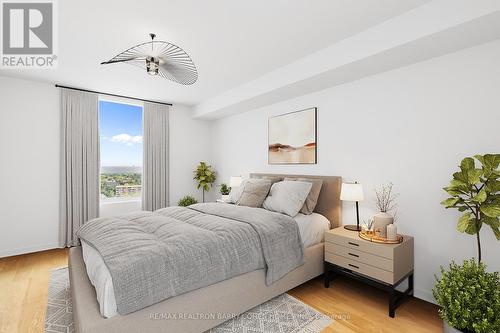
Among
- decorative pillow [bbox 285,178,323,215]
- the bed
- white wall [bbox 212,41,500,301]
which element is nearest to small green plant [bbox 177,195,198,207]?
the bed

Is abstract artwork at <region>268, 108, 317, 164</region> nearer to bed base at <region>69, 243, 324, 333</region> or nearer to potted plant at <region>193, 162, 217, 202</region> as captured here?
potted plant at <region>193, 162, 217, 202</region>

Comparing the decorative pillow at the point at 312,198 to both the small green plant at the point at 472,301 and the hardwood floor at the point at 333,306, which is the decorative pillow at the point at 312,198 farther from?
the small green plant at the point at 472,301

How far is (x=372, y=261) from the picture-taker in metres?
2.32

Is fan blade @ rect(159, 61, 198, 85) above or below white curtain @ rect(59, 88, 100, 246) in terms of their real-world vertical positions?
above

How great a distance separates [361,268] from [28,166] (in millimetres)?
4790

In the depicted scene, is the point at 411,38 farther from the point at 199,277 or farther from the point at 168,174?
the point at 168,174

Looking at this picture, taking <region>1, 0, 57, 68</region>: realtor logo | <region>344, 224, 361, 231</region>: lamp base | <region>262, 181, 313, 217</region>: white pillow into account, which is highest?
<region>1, 0, 57, 68</region>: realtor logo

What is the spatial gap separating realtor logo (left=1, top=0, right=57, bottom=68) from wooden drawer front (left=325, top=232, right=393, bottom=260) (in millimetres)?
3399

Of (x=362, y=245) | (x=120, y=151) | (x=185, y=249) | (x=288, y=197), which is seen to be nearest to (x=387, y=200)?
(x=362, y=245)

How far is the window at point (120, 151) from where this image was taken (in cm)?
459

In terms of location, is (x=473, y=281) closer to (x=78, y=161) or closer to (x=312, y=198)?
(x=312, y=198)

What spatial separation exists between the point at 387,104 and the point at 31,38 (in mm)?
3876

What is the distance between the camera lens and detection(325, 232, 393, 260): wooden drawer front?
2213 mm

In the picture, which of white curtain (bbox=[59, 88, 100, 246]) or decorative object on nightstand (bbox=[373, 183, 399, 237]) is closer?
decorative object on nightstand (bbox=[373, 183, 399, 237])
